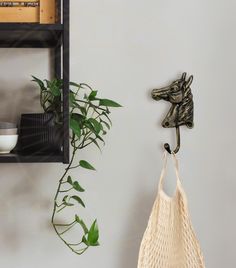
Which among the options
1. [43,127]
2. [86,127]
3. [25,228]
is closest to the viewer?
[43,127]

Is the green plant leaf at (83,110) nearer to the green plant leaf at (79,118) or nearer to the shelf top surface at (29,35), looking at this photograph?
the green plant leaf at (79,118)

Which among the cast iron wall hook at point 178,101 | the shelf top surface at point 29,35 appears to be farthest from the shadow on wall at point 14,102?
the cast iron wall hook at point 178,101

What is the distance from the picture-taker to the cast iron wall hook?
1.52 m

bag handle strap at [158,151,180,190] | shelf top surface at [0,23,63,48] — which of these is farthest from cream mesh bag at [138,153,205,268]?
shelf top surface at [0,23,63,48]

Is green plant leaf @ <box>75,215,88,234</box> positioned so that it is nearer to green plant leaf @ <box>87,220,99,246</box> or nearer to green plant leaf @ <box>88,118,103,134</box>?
green plant leaf @ <box>87,220,99,246</box>

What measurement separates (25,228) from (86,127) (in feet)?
1.22

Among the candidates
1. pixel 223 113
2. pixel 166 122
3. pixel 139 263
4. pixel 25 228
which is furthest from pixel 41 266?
pixel 223 113

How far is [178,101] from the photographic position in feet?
5.00

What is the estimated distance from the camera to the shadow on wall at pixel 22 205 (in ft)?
4.93

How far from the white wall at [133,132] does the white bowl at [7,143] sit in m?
0.20

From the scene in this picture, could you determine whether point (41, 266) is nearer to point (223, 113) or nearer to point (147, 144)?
point (147, 144)

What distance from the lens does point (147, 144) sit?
1540 millimetres

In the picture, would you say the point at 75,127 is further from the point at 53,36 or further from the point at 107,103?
the point at 53,36

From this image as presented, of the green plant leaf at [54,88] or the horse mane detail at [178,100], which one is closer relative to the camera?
→ the green plant leaf at [54,88]
